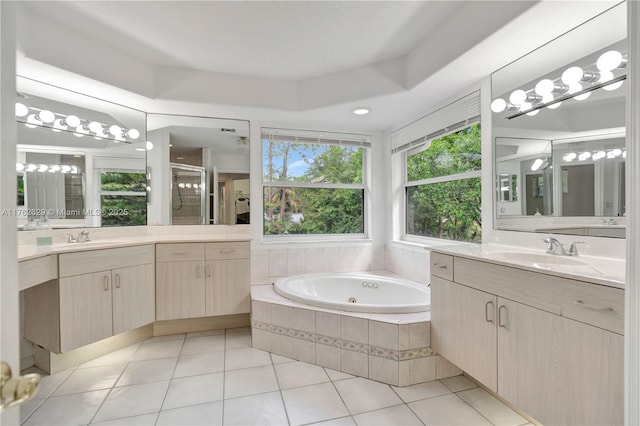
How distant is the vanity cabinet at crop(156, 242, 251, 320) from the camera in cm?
259

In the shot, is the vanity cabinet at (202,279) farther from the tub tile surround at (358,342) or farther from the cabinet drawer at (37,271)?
the cabinet drawer at (37,271)

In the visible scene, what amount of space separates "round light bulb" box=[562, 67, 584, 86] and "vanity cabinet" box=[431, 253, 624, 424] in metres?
1.13

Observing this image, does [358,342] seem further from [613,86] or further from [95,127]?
[95,127]

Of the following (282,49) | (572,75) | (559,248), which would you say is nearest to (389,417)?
(559,248)

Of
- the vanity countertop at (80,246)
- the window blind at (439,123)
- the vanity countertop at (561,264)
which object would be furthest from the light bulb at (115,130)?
the vanity countertop at (561,264)

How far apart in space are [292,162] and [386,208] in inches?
48.5

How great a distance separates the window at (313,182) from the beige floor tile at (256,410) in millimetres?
1787

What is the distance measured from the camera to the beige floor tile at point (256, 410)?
1614mm

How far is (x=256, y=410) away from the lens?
1.70 metres

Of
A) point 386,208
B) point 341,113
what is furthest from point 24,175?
point 386,208

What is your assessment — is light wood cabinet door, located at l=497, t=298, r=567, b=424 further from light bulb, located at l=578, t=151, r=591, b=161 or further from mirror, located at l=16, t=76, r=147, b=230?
mirror, located at l=16, t=76, r=147, b=230

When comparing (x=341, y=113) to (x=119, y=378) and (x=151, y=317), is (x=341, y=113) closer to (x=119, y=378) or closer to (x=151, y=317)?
(x=151, y=317)

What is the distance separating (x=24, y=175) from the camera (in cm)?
214

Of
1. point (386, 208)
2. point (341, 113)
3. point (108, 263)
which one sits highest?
point (341, 113)
